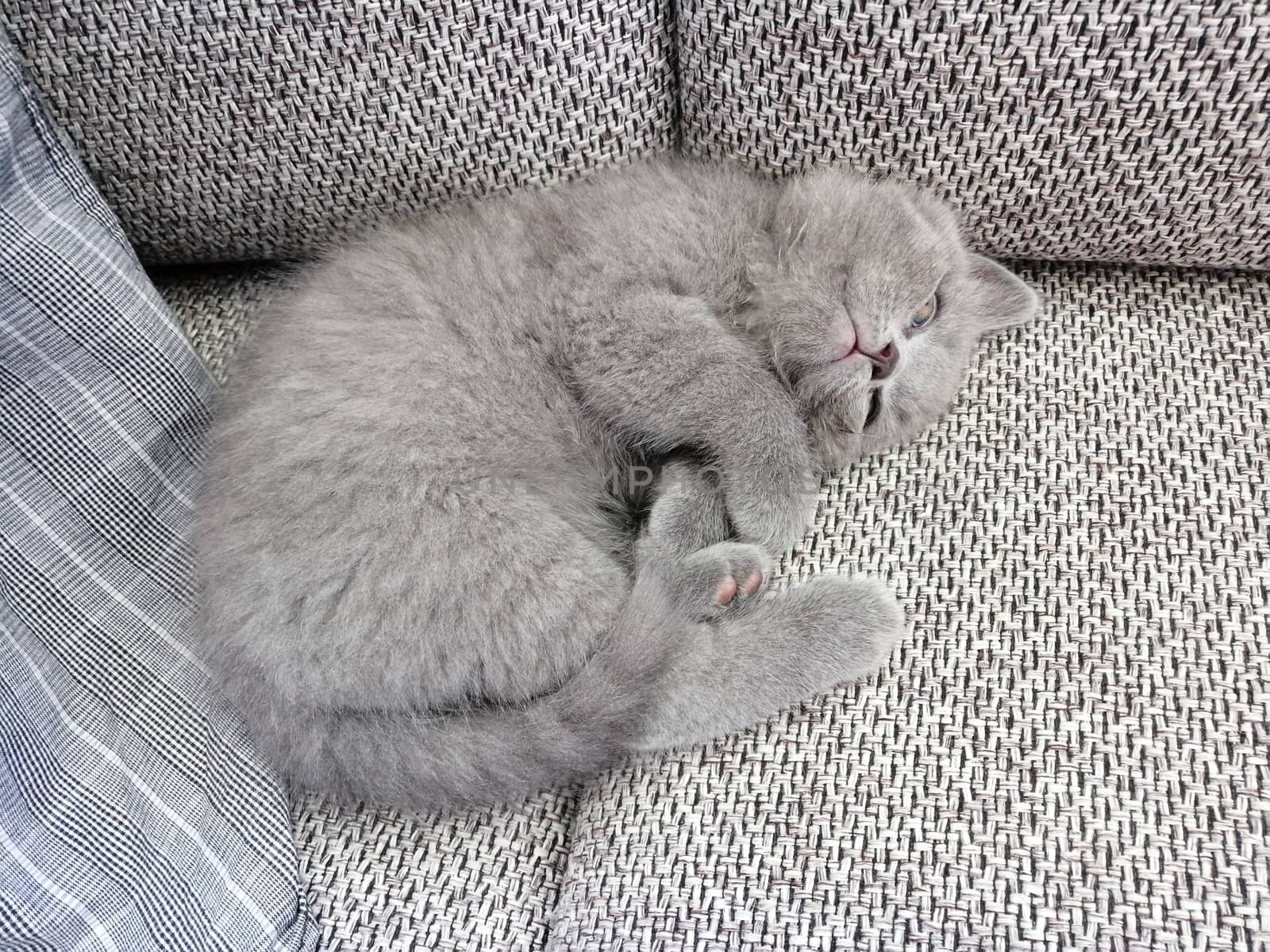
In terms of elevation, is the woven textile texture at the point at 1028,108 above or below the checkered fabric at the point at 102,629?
above

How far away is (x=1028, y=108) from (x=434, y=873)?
112 centimetres

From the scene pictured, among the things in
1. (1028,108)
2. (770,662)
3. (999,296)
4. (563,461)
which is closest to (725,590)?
(770,662)

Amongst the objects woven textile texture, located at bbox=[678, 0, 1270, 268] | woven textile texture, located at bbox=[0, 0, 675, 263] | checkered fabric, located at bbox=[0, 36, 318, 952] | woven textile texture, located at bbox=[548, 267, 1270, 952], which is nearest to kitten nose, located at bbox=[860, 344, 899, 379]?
woven textile texture, located at bbox=[548, 267, 1270, 952]

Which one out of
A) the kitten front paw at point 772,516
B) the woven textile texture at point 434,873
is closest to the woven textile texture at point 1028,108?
the kitten front paw at point 772,516

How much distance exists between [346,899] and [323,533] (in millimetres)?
390

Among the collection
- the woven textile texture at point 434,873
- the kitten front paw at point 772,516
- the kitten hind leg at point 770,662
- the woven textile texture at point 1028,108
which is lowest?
the woven textile texture at point 434,873

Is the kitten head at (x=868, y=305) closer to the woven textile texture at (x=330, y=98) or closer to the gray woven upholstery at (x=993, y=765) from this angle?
the gray woven upholstery at (x=993, y=765)

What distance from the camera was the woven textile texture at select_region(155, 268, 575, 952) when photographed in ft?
3.30

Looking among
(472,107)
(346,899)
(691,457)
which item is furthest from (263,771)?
(472,107)

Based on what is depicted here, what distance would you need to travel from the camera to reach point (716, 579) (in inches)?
47.4

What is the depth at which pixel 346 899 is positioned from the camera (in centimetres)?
103

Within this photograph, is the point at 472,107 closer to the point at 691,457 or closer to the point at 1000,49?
the point at 691,457

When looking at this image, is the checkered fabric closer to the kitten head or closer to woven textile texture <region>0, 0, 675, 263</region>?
woven textile texture <region>0, 0, 675, 263</region>

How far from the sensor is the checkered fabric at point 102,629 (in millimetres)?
919
